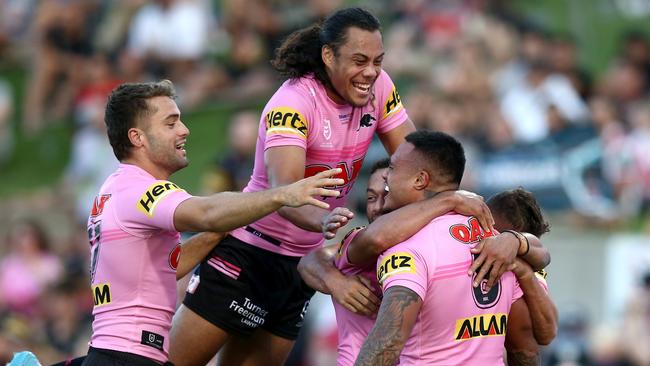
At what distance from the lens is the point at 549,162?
41.1ft

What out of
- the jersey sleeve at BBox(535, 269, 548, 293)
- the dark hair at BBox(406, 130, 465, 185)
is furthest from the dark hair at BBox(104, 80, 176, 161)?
the jersey sleeve at BBox(535, 269, 548, 293)

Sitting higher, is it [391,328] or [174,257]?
[174,257]

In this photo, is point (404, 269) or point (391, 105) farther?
point (391, 105)

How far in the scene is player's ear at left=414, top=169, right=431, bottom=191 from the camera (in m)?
6.49

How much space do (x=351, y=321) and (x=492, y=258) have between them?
89 cm

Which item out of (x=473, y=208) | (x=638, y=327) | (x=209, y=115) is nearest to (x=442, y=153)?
(x=473, y=208)

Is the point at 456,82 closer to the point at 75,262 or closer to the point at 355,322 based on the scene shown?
the point at 75,262

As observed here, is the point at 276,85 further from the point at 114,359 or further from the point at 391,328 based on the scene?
the point at 391,328

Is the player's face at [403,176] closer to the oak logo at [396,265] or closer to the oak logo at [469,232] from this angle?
the oak logo at [469,232]

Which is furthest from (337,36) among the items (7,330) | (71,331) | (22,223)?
(22,223)

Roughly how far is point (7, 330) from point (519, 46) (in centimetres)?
624

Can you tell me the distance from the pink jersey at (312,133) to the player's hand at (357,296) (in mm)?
825

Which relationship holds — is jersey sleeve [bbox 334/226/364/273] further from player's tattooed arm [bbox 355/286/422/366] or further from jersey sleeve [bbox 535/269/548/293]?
jersey sleeve [bbox 535/269/548/293]

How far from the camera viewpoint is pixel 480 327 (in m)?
6.32
